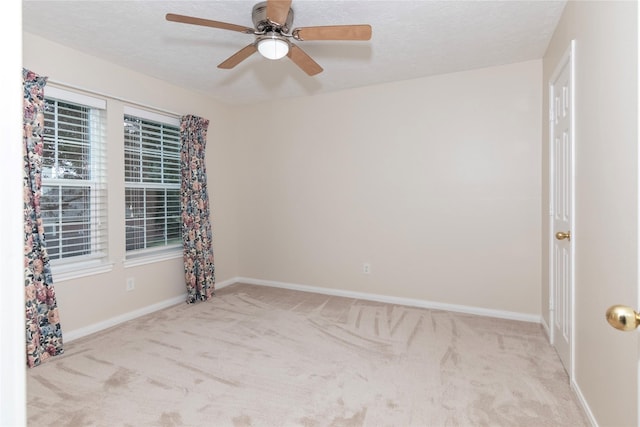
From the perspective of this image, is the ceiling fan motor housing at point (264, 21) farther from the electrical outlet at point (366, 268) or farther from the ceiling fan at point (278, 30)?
the electrical outlet at point (366, 268)

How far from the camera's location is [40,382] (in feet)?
7.63

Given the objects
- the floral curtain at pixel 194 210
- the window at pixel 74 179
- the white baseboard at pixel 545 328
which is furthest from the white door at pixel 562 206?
the window at pixel 74 179

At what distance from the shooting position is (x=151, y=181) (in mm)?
3869

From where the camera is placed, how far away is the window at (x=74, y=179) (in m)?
2.96

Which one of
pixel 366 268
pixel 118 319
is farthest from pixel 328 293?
pixel 118 319

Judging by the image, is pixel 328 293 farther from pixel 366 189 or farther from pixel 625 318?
pixel 625 318

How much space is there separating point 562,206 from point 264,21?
2.39 m

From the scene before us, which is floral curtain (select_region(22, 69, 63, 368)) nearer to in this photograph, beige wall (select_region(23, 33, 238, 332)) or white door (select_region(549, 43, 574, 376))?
beige wall (select_region(23, 33, 238, 332))

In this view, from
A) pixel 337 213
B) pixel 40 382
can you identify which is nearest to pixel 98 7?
pixel 40 382

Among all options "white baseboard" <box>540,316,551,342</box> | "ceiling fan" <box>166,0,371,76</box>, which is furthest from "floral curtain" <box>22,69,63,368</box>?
"white baseboard" <box>540,316,551,342</box>

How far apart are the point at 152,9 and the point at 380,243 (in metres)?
3.00

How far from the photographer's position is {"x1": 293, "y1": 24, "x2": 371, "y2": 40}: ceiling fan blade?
205 cm

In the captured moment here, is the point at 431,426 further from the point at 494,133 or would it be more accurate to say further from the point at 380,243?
the point at 494,133

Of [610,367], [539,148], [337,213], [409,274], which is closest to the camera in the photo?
[610,367]
